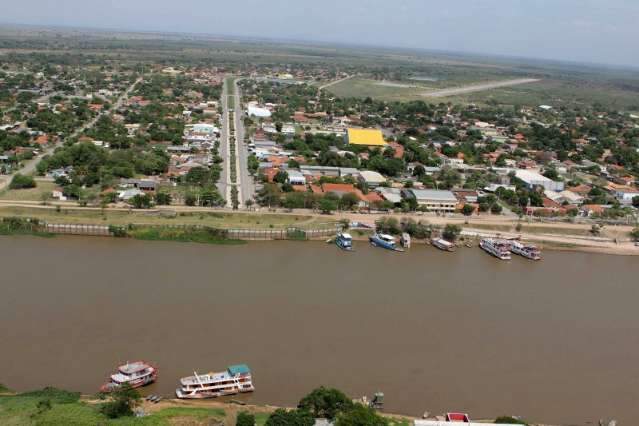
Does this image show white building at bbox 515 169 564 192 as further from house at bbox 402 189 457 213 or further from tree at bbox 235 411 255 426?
tree at bbox 235 411 255 426

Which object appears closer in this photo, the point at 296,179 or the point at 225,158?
the point at 296,179

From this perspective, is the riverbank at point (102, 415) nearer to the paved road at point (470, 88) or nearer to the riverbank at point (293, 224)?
the riverbank at point (293, 224)

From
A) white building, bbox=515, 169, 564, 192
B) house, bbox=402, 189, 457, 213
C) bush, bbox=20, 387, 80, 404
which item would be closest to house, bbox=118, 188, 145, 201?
house, bbox=402, 189, 457, 213

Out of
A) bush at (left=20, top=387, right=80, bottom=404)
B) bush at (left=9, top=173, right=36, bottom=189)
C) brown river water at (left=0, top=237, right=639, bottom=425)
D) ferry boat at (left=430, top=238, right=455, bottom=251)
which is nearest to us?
bush at (left=20, top=387, right=80, bottom=404)

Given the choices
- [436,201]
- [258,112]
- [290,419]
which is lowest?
[290,419]

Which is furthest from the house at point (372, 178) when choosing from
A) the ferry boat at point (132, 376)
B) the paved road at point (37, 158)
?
the ferry boat at point (132, 376)

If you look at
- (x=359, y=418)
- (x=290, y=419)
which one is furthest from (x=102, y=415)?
(x=359, y=418)

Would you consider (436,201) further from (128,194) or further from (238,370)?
(238,370)
